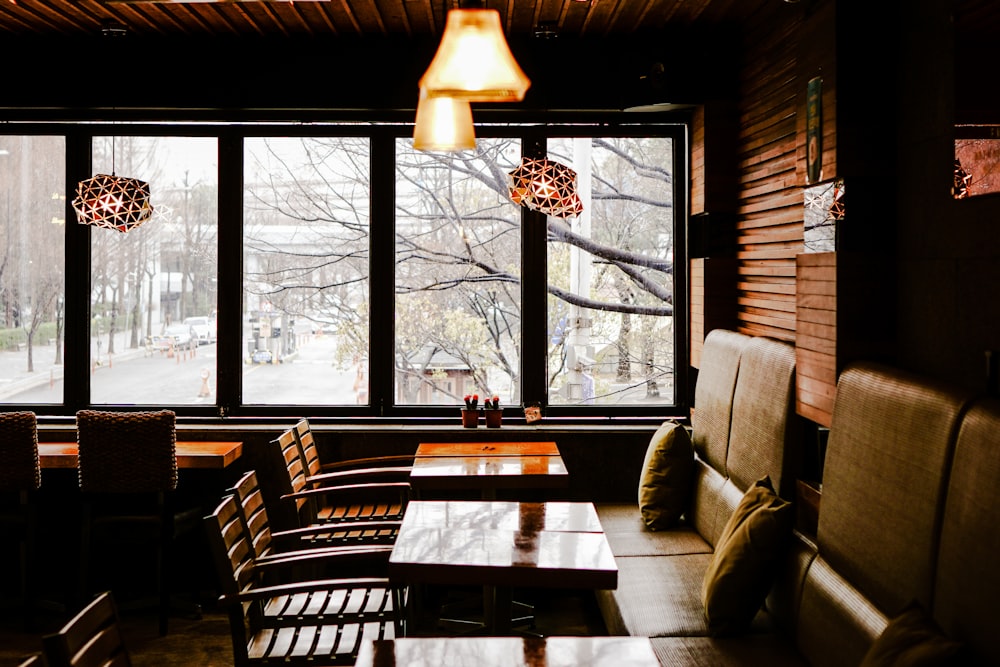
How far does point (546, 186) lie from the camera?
5094 millimetres

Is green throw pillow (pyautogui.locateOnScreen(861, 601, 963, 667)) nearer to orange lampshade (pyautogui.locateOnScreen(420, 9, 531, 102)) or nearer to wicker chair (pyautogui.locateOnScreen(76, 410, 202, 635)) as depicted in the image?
orange lampshade (pyautogui.locateOnScreen(420, 9, 531, 102))

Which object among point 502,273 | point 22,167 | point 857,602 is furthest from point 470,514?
point 22,167

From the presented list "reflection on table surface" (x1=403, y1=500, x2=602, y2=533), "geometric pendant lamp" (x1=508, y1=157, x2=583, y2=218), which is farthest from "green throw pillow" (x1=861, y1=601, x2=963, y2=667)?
"geometric pendant lamp" (x1=508, y1=157, x2=583, y2=218)

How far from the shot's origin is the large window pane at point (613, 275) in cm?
576

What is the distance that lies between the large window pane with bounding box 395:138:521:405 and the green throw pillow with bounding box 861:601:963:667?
142 inches

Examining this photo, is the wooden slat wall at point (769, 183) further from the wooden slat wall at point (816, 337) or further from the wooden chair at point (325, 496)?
the wooden chair at point (325, 496)

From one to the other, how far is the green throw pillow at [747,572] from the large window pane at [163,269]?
3.70 meters

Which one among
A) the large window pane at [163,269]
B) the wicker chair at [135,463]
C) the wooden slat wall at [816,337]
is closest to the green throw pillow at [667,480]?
the wooden slat wall at [816,337]

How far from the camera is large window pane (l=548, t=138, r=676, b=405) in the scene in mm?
5758

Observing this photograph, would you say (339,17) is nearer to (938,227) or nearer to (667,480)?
(667,480)

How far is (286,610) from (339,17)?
3.26m

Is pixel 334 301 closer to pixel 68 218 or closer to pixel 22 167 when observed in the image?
pixel 68 218

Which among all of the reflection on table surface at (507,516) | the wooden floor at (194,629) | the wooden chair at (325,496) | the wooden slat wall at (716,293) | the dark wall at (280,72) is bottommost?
the wooden floor at (194,629)

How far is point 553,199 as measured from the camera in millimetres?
5117
